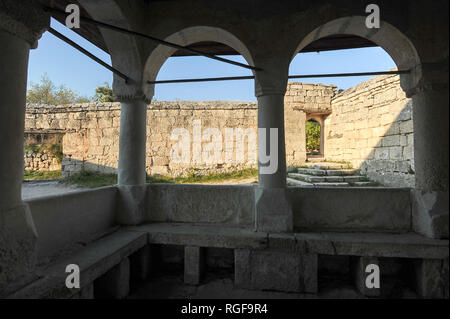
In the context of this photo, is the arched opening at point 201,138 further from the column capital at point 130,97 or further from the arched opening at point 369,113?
the column capital at point 130,97

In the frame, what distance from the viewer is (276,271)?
2596 mm

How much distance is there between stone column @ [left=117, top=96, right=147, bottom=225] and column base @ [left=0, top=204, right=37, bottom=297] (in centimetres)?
150

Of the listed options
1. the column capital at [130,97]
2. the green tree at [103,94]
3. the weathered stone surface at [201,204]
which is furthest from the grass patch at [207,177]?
the green tree at [103,94]

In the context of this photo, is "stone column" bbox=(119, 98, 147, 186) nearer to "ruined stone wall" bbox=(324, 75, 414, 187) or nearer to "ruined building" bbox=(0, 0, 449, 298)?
"ruined building" bbox=(0, 0, 449, 298)

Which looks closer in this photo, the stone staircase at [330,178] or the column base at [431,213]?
the column base at [431,213]

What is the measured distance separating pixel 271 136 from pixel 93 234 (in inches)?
104

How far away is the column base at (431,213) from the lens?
8.37 ft

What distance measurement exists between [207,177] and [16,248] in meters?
7.35

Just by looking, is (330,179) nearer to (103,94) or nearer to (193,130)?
(193,130)

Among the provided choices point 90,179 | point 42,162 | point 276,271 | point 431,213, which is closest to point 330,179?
point 431,213

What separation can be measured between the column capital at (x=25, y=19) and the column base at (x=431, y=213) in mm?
4384

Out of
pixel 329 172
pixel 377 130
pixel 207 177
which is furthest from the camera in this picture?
pixel 207 177

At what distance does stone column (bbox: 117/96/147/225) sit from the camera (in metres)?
3.23
